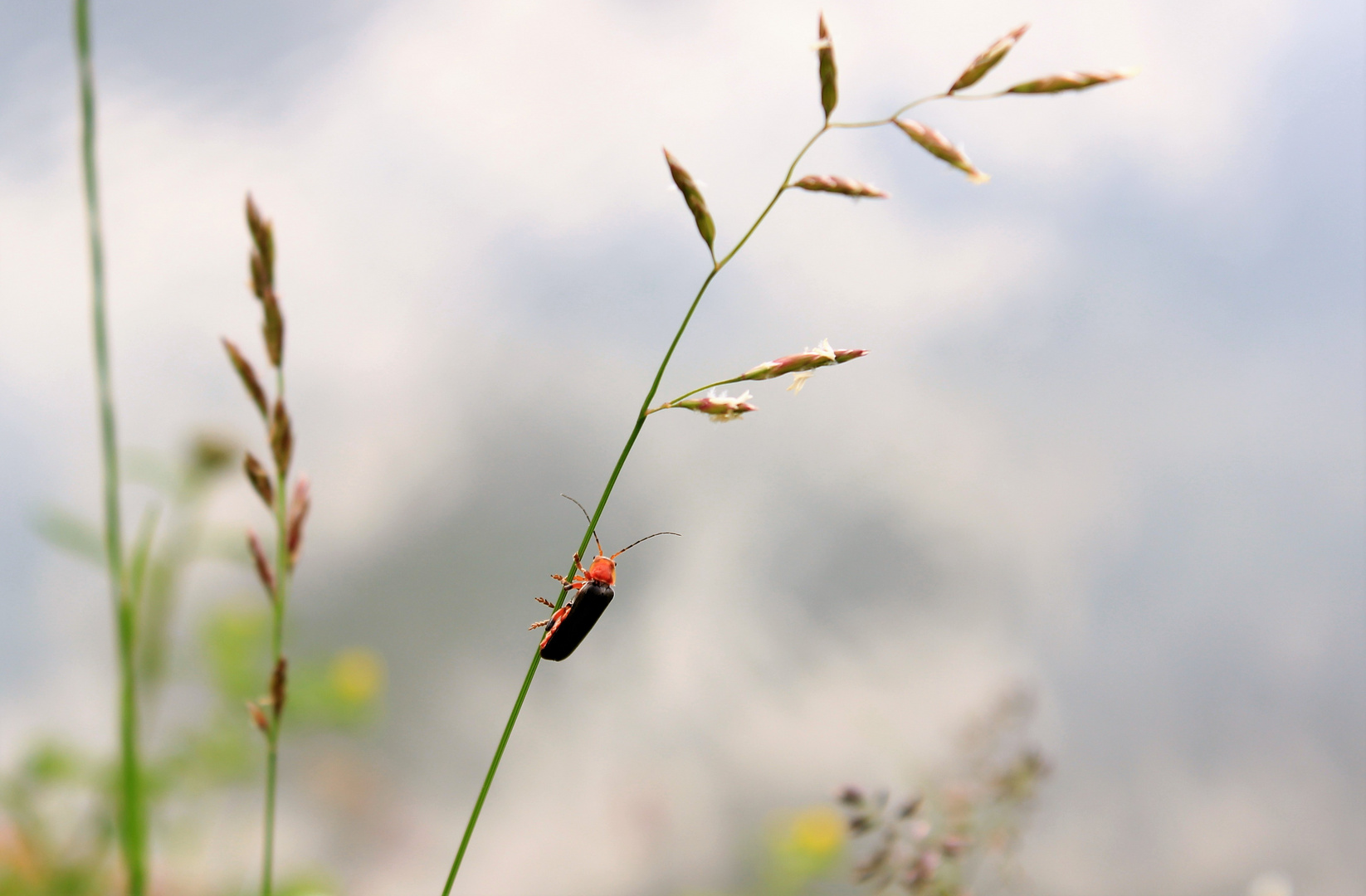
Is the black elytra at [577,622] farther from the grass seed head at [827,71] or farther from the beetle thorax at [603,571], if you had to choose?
the grass seed head at [827,71]

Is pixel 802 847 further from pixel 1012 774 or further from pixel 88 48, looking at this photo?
pixel 88 48

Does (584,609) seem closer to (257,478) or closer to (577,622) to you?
(577,622)

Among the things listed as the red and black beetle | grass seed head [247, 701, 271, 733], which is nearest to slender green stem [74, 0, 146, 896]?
grass seed head [247, 701, 271, 733]

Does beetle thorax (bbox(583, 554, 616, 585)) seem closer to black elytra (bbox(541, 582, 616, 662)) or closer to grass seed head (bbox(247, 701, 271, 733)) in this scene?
black elytra (bbox(541, 582, 616, 662))

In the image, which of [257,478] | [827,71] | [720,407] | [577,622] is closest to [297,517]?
[257,478]

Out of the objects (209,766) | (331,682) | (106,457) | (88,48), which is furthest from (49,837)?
(88,48)

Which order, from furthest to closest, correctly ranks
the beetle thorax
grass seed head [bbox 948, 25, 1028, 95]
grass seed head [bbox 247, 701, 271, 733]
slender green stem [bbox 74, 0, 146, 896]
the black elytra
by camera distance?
the beetle thorax
the black elytra
grass seed head [bbox 948, 25, 1028, 95]
grass seed head [bbox 247, 701, 271, 733]
slender green stem [bbox 74, 0, 146, 896]
